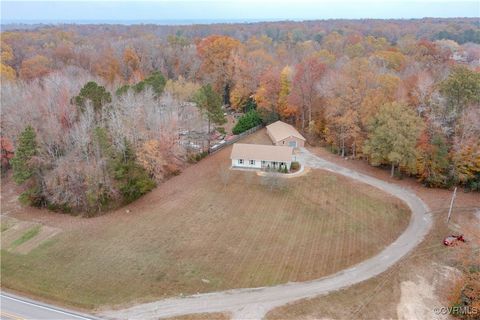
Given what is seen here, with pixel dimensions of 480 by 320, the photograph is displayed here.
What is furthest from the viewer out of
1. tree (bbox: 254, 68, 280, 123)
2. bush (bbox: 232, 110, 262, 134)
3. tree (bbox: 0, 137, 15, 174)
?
tree (bbox: 254, 68, 280, 123)

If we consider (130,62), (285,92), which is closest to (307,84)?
(285,92)

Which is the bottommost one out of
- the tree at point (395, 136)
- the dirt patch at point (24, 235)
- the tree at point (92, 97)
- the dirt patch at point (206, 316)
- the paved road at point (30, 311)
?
the dirt patch at point (24, 235)

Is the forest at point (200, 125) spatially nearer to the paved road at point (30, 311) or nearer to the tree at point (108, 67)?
the paved road at point (30, 311)

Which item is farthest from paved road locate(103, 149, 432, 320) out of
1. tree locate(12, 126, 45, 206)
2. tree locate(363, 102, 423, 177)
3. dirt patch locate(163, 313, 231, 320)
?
tree locate(12, 126, 45, 206)

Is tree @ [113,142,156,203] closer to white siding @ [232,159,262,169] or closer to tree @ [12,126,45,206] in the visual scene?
tree @ [12,126,45,206]

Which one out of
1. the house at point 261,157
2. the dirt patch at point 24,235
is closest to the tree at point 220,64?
the house at point 261,157

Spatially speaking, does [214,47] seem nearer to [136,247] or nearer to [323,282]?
[136,247]
